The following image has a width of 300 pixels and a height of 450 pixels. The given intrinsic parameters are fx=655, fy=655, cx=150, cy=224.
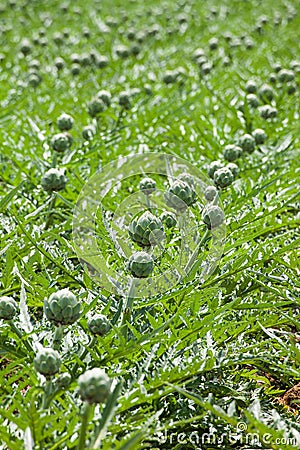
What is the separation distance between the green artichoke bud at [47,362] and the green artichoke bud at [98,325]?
0.09 metres

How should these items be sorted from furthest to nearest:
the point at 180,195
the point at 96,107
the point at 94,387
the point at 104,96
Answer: the point at 104,96, the point at 96,107, the point at 180,195, the point at 94,387

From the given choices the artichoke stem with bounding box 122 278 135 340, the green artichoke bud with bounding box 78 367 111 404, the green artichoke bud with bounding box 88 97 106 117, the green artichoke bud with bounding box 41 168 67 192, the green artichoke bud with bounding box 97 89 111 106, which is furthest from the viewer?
the green artichoke bud with bounding box 97 89 111 106

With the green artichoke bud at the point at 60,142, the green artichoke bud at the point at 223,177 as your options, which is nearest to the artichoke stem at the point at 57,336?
the green artichoke bud at the point at 223,177

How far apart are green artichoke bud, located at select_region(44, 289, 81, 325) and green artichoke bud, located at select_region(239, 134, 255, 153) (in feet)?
2.85

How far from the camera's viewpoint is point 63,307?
30.7 inches

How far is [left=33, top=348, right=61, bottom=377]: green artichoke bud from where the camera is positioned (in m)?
0.75

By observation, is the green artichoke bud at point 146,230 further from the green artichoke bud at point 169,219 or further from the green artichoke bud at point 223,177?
the green artichoke bud at point 223,177

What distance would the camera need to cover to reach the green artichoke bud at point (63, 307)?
0.78 m

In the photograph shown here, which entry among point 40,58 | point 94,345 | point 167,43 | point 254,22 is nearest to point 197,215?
point 94,345

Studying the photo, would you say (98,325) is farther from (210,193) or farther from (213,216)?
(210,193)

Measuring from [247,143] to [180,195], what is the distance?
0.58 metres

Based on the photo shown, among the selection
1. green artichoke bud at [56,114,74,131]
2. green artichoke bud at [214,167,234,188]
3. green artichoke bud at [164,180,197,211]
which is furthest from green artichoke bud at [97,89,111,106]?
green artichoke bud at [164,180,197,211]

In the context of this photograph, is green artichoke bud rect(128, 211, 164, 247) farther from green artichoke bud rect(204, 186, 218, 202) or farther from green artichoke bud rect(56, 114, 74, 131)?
green artichoke bud rect(56, 114, 74, 131)

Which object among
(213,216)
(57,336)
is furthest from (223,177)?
(57,336)
